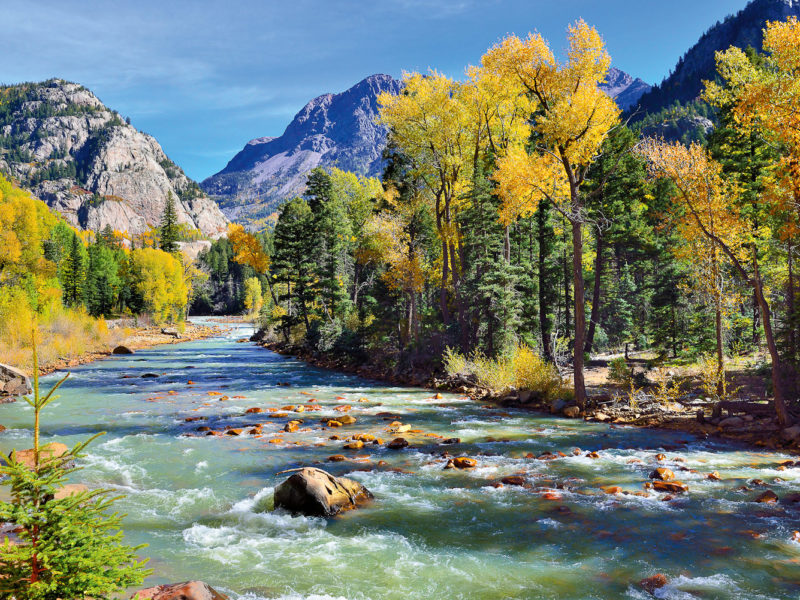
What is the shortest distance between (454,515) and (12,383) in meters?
23.4

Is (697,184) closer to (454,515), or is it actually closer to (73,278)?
(454,515)

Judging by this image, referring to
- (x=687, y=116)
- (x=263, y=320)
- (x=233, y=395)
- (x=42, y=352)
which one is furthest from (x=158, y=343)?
(x=687, y=116)

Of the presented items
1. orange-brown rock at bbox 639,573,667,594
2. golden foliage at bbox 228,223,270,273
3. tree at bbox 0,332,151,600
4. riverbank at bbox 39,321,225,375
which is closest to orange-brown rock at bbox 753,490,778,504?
orange-brown rock at bbox 639,573,667,594

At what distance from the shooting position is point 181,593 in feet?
17.9

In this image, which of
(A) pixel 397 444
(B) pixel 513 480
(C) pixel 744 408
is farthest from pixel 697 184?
(A) pixel 397 444

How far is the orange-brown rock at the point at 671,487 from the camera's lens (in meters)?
10.1

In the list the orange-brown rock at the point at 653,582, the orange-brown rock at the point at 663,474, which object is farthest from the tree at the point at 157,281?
the orange-brown rock at the point at 653,582

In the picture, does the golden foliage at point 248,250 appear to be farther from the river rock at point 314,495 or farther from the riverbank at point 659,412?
the river rock at point 314,495

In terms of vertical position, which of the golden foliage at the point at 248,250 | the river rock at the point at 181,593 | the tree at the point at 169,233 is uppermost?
the tree at the point at 169,233

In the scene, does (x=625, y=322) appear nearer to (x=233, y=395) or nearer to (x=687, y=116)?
(x=233, y=395)

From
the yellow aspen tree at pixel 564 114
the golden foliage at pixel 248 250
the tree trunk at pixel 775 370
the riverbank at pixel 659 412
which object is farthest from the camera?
the golden foliage at pixel 248 250

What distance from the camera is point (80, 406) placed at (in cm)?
2027

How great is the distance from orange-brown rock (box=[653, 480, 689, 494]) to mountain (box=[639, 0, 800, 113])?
631 ft

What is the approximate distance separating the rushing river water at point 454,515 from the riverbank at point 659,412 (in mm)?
1040
